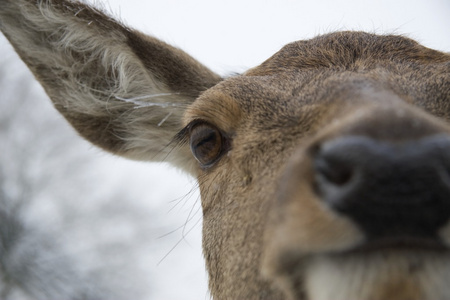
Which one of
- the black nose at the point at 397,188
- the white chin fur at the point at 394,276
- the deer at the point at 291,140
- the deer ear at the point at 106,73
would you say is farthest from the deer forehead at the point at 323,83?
the deer ear at the point at 106,73

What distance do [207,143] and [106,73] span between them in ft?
6.00

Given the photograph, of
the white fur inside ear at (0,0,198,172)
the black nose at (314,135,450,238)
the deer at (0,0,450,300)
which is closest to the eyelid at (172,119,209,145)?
the deer at (0,0,450,300)

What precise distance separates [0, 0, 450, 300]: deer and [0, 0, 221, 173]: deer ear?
14 millimetres

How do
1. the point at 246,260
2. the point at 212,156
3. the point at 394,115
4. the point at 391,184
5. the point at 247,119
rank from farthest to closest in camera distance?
the point at 212,156 < the point at 247,119 < the point at 246,260 < the point at 394,115 < the point at 391,184

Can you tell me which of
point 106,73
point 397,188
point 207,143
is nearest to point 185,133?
point 207,143

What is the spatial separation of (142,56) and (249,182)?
2139mm

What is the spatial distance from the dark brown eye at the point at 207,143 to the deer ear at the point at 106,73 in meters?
0.61

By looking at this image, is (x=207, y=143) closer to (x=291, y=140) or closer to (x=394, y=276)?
(x=291, y=140)

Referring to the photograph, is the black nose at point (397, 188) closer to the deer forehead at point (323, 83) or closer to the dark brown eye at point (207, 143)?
the deer forehead at point (323, 83)

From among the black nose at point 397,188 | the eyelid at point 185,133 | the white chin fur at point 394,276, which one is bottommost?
the eyelid at point 185,133

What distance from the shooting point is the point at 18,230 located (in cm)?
2567

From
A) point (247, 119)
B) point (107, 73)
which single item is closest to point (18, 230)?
point (107, 73)

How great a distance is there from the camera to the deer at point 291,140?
190 centimetres

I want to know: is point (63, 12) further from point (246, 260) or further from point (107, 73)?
point (246, 260)
